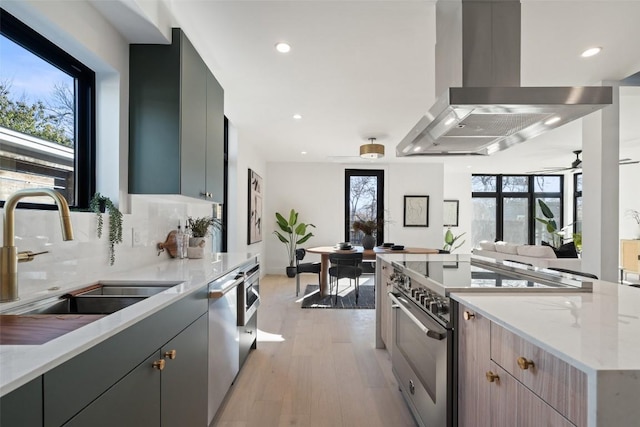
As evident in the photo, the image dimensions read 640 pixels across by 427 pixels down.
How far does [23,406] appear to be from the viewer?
2.05 feet

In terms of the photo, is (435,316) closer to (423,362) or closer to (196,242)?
(423,362)

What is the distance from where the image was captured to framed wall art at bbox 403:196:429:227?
7.34 m

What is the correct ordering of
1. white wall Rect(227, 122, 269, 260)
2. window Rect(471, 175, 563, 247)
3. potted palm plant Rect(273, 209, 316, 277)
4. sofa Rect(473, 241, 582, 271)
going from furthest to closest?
window Rect(471, 175, 563, 247) → potted palm plant Rect(273, 209, 316, 277) → sofa Rect(473, 241, 582, 271) → white wall Rect(227, 122, 269, 260)

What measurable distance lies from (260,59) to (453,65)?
4.96ft

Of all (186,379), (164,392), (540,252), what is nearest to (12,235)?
(164,392)

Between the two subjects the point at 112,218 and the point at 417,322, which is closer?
the point at 417,322

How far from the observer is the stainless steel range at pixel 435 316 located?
4.56 ft

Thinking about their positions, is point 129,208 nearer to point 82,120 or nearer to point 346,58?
point 82,120

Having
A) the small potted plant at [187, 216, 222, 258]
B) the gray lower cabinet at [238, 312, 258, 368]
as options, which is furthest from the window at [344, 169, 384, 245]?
the small potted plant at [187, 216, 222, 258]

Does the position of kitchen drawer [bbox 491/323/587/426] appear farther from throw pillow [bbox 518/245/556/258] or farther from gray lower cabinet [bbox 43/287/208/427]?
throw pillow [bbox 518/245/556/258]

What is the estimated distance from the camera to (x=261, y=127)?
177 inches

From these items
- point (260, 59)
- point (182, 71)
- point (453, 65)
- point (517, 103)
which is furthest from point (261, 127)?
point (517, 103)

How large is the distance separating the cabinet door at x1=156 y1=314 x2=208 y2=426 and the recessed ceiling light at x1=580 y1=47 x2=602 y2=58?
3315 millimetres

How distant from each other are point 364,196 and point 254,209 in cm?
283
